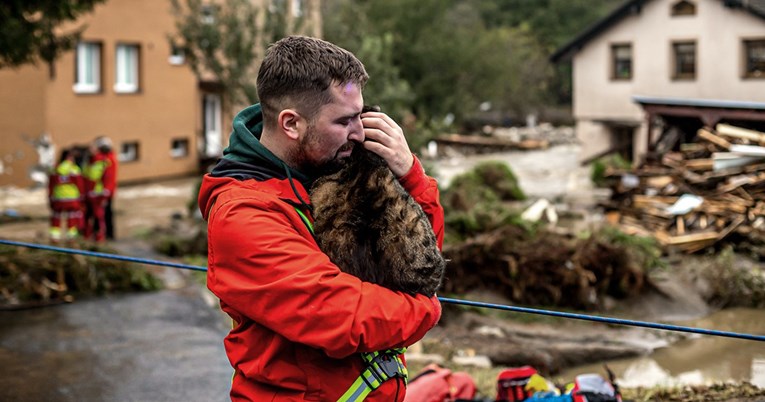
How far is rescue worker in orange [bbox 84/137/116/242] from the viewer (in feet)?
54.3

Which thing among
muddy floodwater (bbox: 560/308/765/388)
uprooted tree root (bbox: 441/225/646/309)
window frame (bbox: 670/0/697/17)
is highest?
window frame (bbox: 670/0/697/17)

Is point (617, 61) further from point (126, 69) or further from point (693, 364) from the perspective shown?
point (693, 364)

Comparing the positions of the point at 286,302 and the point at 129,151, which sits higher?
the point at 286,302

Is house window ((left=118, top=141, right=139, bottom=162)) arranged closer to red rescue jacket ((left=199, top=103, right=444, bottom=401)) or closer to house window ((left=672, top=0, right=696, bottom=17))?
house window ((left=672, top=0, right=696, bottom=17))

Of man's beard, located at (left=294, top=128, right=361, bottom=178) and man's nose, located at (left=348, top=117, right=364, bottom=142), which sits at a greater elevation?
man's nose, located at (left=348, top=117, right=364, bottom=142)

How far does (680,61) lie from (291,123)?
31411 mm

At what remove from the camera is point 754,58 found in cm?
3034

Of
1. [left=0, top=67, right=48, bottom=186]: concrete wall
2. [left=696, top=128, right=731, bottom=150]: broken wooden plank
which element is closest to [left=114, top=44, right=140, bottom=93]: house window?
[left=0, top=67, right=48, bottom=186]: concrete wall

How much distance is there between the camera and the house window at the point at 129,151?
96.0ft

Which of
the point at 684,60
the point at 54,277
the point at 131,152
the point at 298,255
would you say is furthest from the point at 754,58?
the point at 298,255

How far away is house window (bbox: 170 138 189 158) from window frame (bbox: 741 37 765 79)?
1802cm

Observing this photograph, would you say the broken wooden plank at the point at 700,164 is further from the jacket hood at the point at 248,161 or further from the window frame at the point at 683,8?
the jacket hood at the point at 248,161

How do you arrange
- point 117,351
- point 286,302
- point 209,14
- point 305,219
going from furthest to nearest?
point 209,14
point 117,351
point 305,219
point 286,302

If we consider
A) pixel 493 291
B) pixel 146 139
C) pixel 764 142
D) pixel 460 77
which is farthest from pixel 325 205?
pixel 460 77
